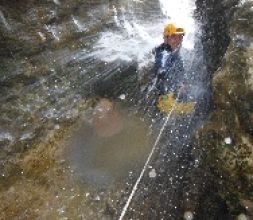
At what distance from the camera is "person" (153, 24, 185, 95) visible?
561cm

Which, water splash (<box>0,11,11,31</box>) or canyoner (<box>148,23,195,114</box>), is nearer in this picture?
canyoner (<box>148,23,195,114</box>)

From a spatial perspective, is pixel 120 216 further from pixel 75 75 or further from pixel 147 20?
pixel 147 20

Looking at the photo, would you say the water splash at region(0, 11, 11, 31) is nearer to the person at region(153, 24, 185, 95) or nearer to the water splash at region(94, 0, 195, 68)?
the water splash at region(94, 0, 195, 68)

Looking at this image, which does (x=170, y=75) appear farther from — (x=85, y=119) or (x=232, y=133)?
(x=232, y=133)

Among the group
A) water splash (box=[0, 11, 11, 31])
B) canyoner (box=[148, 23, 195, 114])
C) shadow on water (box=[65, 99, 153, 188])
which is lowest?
shadow on water (box=[65, 99, 153, 188])

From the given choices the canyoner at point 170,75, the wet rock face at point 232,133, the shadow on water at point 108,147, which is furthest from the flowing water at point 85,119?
the wet rock face at point 232,133

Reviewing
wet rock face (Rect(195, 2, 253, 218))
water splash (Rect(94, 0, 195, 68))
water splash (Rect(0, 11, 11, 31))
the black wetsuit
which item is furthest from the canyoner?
water splash (Rect(0, 11, 11, 31))

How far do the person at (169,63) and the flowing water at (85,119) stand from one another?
8.7 inches

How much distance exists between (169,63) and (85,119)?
1.81 metres

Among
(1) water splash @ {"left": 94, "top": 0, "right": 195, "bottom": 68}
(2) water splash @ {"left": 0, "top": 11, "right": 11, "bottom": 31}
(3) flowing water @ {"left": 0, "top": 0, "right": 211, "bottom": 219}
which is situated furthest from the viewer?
(2) water splash @ {"left": 0, "top": 11, "right": 11, "bottom": 31}

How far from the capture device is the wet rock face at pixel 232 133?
4.00 m

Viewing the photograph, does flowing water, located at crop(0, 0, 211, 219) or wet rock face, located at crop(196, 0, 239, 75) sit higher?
wet rock face, located at crop(196, 0, 239, 75)

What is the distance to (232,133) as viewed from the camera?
4.33 meters

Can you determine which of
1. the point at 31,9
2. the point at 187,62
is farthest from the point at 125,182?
the point at 31,9
